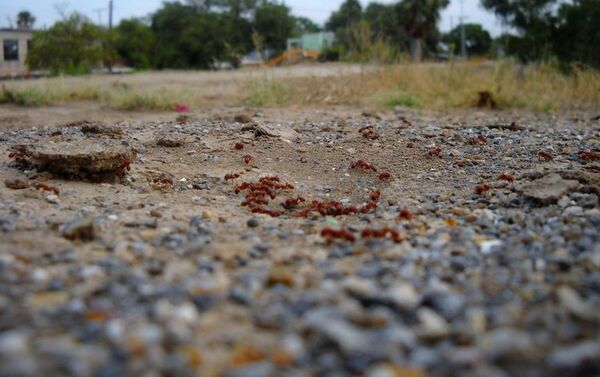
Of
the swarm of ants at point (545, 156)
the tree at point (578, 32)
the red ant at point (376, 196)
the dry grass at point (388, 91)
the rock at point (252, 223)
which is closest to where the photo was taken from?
the rock at point (252, 223)

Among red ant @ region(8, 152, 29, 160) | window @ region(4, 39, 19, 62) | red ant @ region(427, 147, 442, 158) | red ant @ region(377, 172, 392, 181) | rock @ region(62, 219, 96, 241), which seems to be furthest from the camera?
window @ region(4, 39, 19, 62)

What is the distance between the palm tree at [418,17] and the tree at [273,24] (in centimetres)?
771

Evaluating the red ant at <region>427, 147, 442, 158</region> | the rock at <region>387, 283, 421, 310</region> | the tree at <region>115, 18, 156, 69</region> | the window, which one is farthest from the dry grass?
the tree at <region>115, 18, 156, 69</region>

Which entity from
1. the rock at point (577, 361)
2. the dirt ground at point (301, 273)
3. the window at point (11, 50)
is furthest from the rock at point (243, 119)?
the window at point (11, 50)

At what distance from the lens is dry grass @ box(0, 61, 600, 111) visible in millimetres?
9422

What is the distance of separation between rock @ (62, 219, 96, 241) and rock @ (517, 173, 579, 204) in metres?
Result: 2.47

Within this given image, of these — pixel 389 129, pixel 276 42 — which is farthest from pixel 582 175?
pixel 276 42

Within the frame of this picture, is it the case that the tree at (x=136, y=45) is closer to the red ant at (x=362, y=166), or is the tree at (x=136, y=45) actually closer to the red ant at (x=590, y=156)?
the red ant at (x=362, y=166)

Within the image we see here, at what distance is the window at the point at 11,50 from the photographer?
21094 millimetres

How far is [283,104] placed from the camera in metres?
9.36

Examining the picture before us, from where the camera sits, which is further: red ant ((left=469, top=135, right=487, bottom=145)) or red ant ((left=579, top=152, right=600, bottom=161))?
red ant ((left=469, top=135, right=487, bottom=145))

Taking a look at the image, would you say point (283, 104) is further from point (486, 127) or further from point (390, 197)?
point (390, 197)

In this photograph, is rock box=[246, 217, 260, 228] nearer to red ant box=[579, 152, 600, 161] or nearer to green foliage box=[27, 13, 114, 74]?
red ant box=[579, 152, 600, 161]

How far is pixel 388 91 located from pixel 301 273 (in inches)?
335
